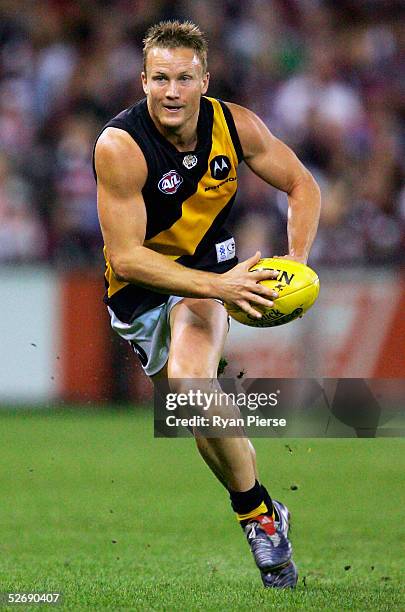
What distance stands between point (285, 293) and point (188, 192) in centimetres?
75

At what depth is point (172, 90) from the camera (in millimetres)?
5078

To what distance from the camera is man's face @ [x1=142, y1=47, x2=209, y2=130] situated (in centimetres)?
508

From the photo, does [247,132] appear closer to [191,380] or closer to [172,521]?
[191,380]

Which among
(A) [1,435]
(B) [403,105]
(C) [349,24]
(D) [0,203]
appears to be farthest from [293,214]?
(C) [349,24]

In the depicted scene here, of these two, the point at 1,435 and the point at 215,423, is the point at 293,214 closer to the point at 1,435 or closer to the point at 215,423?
the point at 215,423

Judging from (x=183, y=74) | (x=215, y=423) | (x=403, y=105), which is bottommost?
(x=403, y=105)

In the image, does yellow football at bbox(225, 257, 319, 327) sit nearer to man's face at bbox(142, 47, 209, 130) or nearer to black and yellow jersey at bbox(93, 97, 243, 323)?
black and yellow jersey at bbox(93, 97, 243, 323)

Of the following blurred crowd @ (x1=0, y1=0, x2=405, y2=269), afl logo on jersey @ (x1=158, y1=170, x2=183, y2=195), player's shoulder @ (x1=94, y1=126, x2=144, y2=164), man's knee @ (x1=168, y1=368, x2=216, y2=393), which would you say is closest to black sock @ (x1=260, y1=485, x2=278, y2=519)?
man's knee @ (x1=168, y1=368, x2=216, y2=393)

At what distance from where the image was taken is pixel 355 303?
10.7 m

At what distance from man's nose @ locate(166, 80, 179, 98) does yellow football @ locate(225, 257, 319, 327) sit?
2.56ft

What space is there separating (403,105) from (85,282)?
390 cm

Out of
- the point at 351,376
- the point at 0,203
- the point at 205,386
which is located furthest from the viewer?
the point at 0,203

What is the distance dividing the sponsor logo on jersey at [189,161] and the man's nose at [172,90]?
323 millimetres

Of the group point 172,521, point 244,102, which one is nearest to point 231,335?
point 244,102
